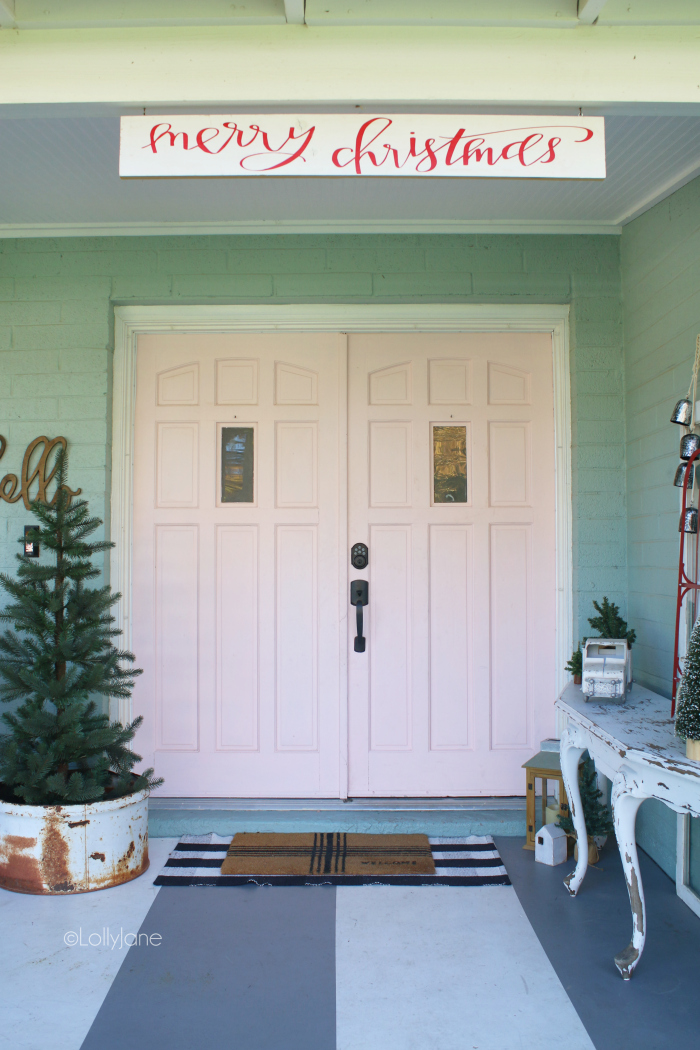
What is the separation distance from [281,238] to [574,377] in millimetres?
1521

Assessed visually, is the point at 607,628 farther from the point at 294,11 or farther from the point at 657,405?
the point at 294,11

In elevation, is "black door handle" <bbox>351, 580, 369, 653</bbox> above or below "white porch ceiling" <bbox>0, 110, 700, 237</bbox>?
below

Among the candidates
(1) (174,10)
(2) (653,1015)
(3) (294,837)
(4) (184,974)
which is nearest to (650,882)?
(2) (653,1015)

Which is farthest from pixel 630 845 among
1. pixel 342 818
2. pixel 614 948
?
pixel 342 818

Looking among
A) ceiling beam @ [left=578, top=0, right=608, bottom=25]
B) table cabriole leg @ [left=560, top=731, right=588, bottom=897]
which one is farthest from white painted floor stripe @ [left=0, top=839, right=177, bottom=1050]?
ceiling beam @ [left=578, top=0, right=608, bottom=25]

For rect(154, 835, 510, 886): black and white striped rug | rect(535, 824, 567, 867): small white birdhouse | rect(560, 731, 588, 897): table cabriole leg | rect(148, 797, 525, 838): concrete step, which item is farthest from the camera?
rect(148, 797, 525, 838): concrete step

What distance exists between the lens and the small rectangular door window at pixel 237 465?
3607 millimetres

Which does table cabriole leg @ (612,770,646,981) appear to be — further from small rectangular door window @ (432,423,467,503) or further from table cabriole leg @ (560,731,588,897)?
small rectangular door window @ (432,423,467,503)

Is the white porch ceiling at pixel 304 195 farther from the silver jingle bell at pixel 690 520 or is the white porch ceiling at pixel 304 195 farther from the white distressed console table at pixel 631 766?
the white distressed console table at pixel 631 766

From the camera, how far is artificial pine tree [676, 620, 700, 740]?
6.51ft

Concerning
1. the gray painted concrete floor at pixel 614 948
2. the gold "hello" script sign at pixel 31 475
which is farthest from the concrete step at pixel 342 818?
the gold "hello" script sign at pixel 31 475

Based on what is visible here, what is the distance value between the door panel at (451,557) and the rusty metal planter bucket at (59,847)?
116cm

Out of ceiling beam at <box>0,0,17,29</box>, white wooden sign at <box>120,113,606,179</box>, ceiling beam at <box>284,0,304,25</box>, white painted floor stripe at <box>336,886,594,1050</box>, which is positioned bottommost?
white painted floor stripe at <box>336,886,594,1050</box>

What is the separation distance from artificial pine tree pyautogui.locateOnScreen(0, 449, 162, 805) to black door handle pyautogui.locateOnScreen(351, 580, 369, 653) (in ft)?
3.39
